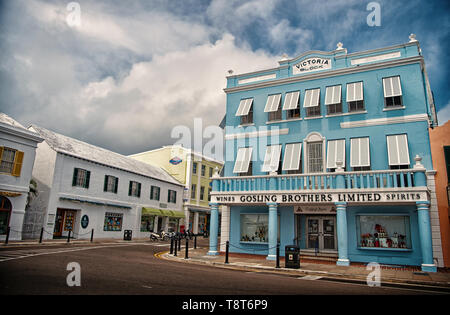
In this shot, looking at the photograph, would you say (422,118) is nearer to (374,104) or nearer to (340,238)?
(374,104)

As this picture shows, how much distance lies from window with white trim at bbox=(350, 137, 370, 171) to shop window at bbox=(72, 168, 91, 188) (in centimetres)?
2212

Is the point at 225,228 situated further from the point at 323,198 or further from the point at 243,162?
the point at 323,198

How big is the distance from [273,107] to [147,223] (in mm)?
Result: 23492

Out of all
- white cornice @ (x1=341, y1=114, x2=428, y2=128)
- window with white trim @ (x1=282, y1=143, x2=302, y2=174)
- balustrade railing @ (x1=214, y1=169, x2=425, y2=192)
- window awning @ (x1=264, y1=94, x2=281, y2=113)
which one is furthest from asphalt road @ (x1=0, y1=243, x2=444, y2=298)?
window awning @ (x1=264, y1=94, x2=281, y2=113)

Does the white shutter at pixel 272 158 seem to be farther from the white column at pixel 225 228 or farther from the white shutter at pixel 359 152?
the white shutter at pixel 359 152

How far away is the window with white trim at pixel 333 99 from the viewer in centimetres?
1773

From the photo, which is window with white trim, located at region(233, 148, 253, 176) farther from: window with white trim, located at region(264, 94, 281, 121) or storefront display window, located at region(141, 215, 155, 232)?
storefront display window, located at region(141, 215, 155, 232)

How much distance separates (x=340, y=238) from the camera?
14812mm

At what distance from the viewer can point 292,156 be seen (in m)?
18.2

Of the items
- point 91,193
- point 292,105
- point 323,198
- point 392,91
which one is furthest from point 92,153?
point 392,91

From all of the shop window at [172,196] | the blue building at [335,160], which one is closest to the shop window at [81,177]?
the shop window at [172,196]
